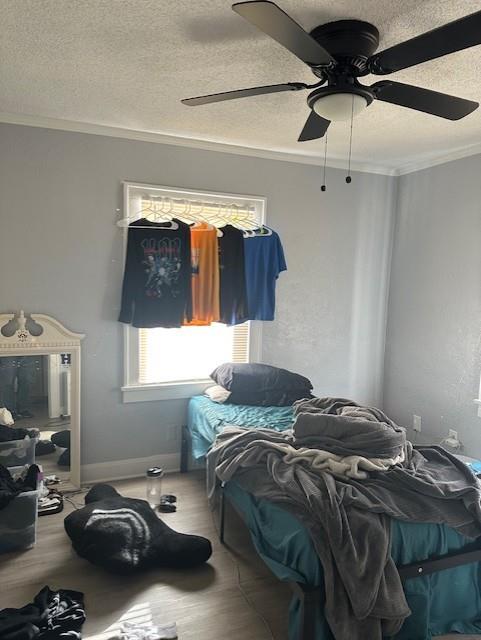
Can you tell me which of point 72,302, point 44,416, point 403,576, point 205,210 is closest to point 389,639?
point 403,576

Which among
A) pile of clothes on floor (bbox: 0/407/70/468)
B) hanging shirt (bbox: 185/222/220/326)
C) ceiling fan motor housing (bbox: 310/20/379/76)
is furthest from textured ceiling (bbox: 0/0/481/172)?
pile of clothes on floor (bbox: 0/407/70/468)

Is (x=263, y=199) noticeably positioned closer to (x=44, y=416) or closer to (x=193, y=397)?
(x=193, y=397)

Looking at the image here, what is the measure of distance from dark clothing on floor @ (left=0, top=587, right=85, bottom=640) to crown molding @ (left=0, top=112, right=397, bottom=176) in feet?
8.99

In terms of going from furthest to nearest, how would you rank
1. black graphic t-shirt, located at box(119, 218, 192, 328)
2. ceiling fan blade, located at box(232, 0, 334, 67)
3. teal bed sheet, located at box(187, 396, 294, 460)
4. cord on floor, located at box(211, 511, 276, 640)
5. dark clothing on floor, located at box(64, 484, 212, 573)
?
1. black graphic t-shirt, located at box(119, 218, 192, 328)
2. teal bed sheet, located at box(187, 396, 294, 460)
3. dark clothing on floor, located at box(64, 484, 212, 573)
4. cord on floor, located at box(211, 511, 276, 640)
5. ceiling fan blade, located at box(232, 0, 334, 67)

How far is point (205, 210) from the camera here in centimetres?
363

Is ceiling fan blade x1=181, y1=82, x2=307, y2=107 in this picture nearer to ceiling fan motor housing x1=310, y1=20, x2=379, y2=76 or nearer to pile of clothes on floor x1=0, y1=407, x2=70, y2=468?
ceiling fan motor housing x1=310, y1=20, x2=379, y2=76

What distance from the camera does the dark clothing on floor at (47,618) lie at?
6.21ft

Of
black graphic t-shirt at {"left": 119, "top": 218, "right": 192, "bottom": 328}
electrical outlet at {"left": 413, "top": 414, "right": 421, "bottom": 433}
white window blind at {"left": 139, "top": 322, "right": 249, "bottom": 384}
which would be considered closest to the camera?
black graphic t-shirt at {"left": 119, "top": 218, "right": 192, "bottom": 328}

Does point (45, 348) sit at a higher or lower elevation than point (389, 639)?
higher

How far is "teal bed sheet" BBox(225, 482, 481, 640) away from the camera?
182cm

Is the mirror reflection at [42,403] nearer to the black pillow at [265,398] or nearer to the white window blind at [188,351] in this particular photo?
the white window blind at [188,351]

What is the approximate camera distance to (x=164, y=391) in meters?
3.58

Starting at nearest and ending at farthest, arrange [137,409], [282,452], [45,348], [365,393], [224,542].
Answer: [282,452] → [224,542] → [45,348] → [137,409] → [365,393]

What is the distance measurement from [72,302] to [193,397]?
1.15 meters
